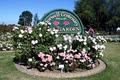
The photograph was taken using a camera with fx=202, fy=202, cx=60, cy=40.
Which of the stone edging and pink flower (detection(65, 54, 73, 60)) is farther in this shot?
pink flower (detection(65, 54, 73, 60))

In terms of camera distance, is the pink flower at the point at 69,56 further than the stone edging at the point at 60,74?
Yes

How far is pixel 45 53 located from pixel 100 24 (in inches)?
1695

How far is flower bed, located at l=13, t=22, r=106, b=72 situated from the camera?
6.89 m

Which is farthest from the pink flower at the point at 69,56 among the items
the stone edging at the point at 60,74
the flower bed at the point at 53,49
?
the stone edging at the point at 60,74

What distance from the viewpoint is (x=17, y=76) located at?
20.7ft

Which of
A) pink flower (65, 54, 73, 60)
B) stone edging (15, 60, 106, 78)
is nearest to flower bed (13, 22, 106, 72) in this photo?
pink flower (65, 54, 73, 60)

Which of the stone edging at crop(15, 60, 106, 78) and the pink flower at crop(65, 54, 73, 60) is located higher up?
the pink flower at crop(65, 54, 73, 60)

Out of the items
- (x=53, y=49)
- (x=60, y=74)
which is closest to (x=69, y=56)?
(x=53, y=49)

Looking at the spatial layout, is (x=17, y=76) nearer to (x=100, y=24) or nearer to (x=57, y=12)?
(x=57, y=12)

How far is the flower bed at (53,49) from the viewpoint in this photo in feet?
22.6

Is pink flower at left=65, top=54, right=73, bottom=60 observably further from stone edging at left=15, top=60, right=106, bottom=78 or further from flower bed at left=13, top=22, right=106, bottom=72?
stone edging at left=15, top=60, right=106, bottom=78

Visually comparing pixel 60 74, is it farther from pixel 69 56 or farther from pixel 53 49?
pixel 53 49

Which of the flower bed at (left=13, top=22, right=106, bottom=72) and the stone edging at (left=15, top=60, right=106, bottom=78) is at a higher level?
the flower bed at (left=13, top=22, right=106, bottom=72)

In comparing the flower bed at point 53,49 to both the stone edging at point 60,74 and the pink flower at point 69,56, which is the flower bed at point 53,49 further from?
the stone edging at point 60,74
